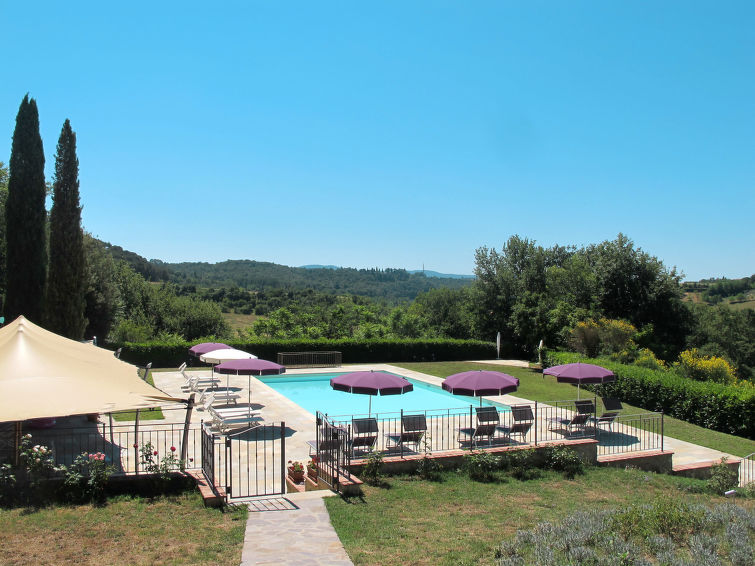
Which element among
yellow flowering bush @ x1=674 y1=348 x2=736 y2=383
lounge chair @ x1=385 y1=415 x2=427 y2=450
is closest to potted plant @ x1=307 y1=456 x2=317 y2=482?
lounge chair @ x1=385 y1=415 x2=427 y2=450

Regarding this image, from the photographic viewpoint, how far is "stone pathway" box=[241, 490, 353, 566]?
21.7 feet

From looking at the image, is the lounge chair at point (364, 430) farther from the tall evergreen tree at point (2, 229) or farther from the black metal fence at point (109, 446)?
the tall evergreen tree at point (2, 229)

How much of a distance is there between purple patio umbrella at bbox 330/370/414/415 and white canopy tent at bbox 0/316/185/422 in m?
4.89

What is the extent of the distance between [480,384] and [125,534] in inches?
353

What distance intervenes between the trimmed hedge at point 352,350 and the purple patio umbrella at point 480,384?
19.2m

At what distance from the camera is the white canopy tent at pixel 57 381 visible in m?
8.14

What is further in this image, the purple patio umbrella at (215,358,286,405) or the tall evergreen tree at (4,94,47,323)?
the tall evergreen tree at (4,94,47,323)

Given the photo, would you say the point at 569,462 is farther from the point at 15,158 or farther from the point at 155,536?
the point at 15,158

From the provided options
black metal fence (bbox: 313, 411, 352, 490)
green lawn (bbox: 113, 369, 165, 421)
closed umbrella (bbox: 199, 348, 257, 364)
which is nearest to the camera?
black metal fence (bbox: 313, 411, 352, 490)

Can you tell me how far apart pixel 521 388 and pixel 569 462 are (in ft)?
41.9

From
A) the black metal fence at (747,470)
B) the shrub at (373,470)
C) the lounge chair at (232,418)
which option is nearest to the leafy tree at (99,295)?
the lounge chair at (232,418)

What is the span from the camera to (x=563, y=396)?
2319 cm

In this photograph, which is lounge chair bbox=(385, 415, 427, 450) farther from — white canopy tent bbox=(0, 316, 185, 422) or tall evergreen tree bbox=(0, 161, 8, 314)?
tall evergreen tree bbox=(0, 161, 8, 314)

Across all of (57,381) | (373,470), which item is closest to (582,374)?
(373,470)
